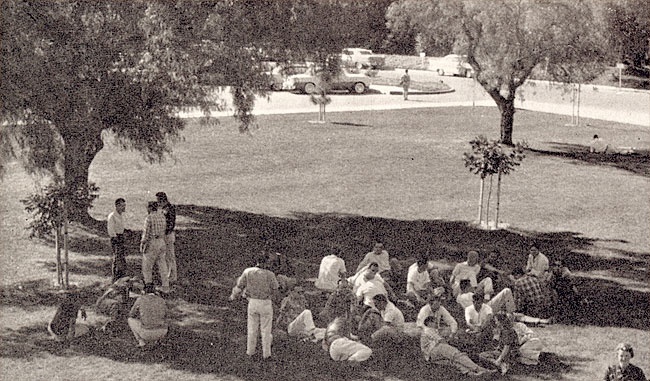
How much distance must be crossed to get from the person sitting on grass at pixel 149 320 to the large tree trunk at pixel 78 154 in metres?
4.00

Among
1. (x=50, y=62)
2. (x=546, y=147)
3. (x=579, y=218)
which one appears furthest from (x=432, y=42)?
(x=50, y=62)

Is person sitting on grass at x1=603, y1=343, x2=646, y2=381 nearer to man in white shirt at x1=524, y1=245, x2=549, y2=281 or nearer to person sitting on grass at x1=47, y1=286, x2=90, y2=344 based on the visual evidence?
man in white shirt at x1=524, y1=245, x2=549, y2=281

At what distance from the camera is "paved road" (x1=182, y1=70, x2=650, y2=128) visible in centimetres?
3858

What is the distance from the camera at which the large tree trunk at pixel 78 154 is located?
16.4 meters

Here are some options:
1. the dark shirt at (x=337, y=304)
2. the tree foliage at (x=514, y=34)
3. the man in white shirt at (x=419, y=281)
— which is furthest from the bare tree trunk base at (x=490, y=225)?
the tree foliage at (x=514, y=34)

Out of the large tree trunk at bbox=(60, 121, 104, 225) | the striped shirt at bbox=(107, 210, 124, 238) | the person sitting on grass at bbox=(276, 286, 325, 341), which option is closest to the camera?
the person sitting on grass at bbox=(276, 286, 325, 341)

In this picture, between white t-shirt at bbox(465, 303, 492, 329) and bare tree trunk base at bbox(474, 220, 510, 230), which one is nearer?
white t-shirt at bbox(465, 303, 492, 329)

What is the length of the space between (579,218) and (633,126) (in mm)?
17078

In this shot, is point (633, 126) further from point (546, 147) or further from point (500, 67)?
point (500, 67)

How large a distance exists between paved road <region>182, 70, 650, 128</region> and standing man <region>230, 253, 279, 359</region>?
82.4ft

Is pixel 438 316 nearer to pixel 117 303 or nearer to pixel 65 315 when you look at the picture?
pixel 117 303

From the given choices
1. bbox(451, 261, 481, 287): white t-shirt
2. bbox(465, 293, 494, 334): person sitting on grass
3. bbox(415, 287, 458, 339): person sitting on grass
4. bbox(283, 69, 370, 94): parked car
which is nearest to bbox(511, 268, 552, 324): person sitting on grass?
bbox(451, 261, 481, 287): white t-shirt

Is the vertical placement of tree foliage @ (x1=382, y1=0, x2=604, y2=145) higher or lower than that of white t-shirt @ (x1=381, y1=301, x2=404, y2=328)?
higher

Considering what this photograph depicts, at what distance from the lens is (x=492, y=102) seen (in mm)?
43094
